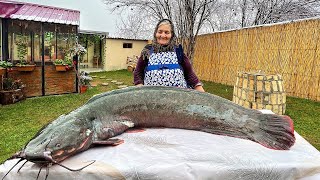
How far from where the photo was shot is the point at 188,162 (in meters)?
1.25

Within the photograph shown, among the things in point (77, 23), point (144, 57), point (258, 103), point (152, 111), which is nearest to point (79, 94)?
point (77, 23)

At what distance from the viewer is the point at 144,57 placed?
2.49m

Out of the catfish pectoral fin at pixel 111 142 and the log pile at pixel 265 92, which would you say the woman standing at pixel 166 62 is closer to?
the catfish pectoral fin at pixel 111 142

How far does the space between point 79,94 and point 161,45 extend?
311 inches

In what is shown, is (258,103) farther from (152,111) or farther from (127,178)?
(127,178)

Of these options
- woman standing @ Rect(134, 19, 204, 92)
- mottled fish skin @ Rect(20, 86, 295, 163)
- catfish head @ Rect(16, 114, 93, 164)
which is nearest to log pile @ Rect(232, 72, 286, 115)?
woman standing @ Rect(134, 19, 204, 92)

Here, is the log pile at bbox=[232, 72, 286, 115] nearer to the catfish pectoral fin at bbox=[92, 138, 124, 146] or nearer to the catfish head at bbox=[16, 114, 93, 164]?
the catfish pectoral fin at bbox=[92, 138, 124, 146]

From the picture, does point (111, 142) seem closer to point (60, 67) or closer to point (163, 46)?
point (163, 46)

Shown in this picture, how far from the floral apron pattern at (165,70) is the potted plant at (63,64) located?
25.2ft

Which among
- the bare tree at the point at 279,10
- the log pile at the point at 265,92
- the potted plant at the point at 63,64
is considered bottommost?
the log pile at the point at 265,92

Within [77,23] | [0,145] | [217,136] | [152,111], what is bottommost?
[0,145]

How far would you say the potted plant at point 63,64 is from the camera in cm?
938

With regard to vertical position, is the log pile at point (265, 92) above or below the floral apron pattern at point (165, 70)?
below

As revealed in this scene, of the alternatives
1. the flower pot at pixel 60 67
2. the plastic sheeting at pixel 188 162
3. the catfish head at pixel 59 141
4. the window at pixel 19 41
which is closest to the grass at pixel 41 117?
the flower pot at pixel 60 67
